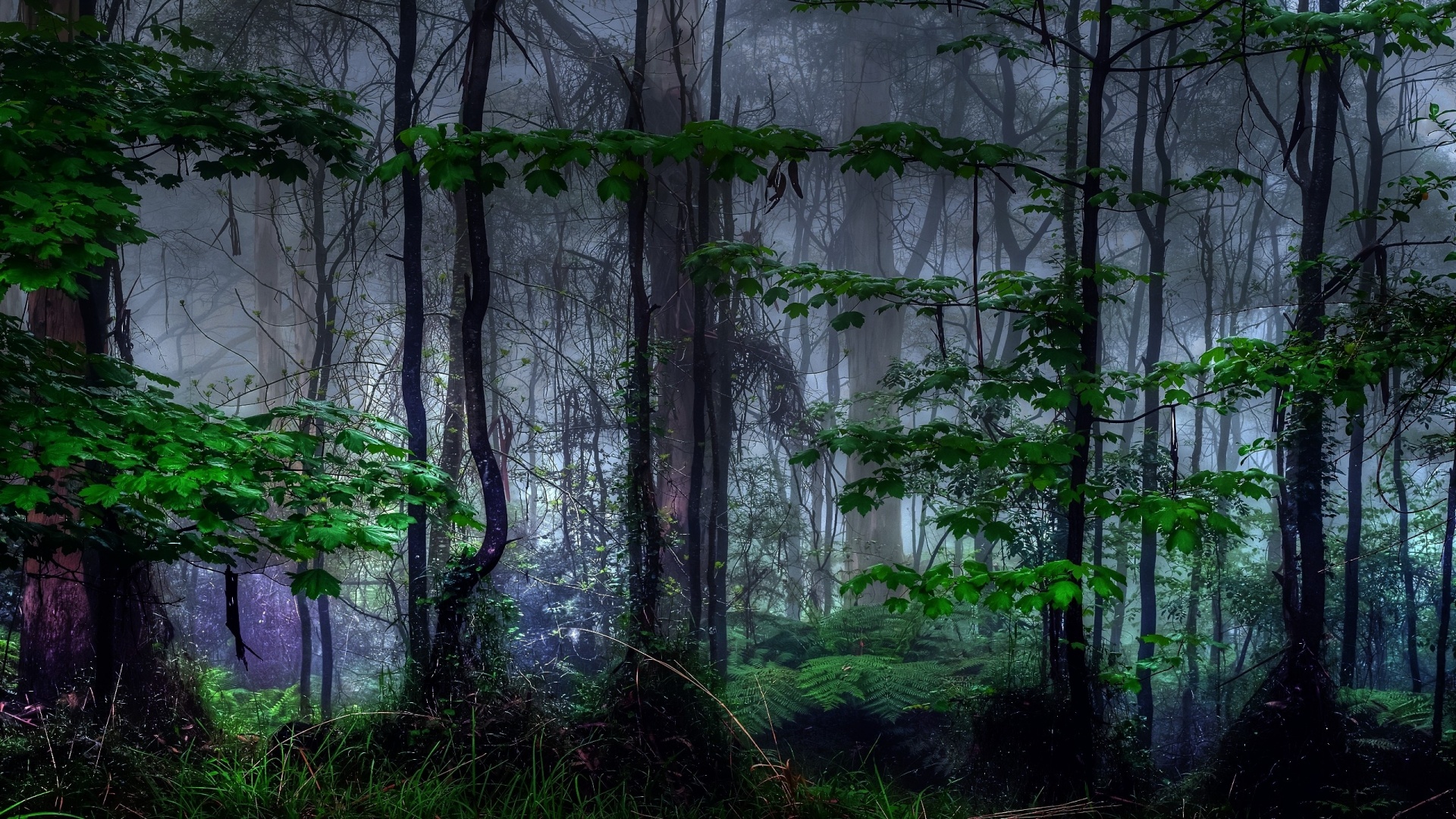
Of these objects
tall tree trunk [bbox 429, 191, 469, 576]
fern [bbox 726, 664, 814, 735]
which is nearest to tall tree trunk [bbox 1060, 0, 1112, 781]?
fern [bbox 726, 664, 814, 735]

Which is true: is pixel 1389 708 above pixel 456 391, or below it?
below

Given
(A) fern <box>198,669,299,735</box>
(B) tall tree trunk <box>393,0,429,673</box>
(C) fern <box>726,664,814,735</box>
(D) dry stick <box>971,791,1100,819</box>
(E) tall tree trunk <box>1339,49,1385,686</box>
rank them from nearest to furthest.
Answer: (D) dry stick <box>971,791,1100,819</box>
(B) tall tree trunk <box>393,0,429,673</box>
(C) fern <box>726,664,814,735</box>
(E) tall tree trunk <box>1339,49,1385,686</box>
(A) fern <box>198,669,299,735</box>

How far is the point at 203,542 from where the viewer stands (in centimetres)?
327

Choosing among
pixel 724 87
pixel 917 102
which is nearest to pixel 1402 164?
pixel 917 102

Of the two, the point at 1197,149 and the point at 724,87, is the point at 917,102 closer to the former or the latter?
the point at 724,87

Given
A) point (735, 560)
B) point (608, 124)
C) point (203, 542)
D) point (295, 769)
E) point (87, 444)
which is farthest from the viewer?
point (735, 560)

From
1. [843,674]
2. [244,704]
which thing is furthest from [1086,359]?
[244,704]

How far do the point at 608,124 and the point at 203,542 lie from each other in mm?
6921

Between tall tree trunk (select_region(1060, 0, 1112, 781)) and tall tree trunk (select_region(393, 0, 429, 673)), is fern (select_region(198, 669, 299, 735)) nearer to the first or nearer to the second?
tall tree trunk (select_region(393, 0, 429, 673))

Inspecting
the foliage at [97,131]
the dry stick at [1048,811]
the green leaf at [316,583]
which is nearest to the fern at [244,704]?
the foliage at [97,131]

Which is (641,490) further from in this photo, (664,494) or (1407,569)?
(1407,569)

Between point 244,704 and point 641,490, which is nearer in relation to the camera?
point 641,490

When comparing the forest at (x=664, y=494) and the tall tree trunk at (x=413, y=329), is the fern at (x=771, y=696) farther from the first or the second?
the tall tree trunk at (x=413, y=329)

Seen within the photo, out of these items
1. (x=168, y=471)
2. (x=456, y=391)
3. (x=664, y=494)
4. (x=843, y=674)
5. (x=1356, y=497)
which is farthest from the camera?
(x=456, y=391)
